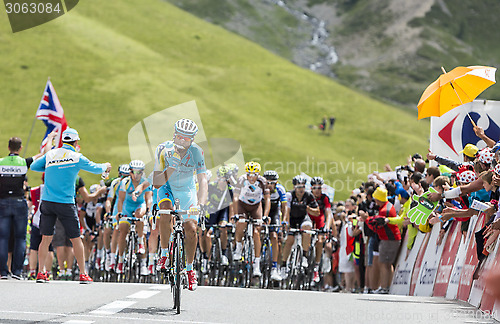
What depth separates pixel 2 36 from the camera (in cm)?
11362

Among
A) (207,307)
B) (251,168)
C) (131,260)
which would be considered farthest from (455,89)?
(131,260)

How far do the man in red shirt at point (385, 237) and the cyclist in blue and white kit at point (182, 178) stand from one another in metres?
6.19

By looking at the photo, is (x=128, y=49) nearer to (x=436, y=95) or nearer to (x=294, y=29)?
(x=294, y=29)

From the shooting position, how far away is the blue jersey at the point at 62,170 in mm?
12438

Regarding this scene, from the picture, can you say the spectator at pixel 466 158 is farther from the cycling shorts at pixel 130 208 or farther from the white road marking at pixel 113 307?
the cycling shorts at pixel 130 208

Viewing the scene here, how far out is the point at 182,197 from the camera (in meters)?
9.60

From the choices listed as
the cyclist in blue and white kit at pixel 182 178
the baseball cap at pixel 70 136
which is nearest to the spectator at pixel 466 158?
the cyclist in blue and white kit at pixel 182 178

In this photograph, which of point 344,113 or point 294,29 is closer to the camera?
point 344,113

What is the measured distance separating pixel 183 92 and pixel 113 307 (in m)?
103

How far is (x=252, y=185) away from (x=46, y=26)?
111906 mm

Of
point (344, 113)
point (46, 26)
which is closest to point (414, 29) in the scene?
point (344, 113)

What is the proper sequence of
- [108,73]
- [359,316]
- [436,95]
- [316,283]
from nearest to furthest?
1. [359,316]
2. [436,95]
3. [316,283]
4. [108,73]

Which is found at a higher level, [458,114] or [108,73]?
[108,73]

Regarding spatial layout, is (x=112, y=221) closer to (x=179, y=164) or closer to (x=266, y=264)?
(x=266, y=264)
